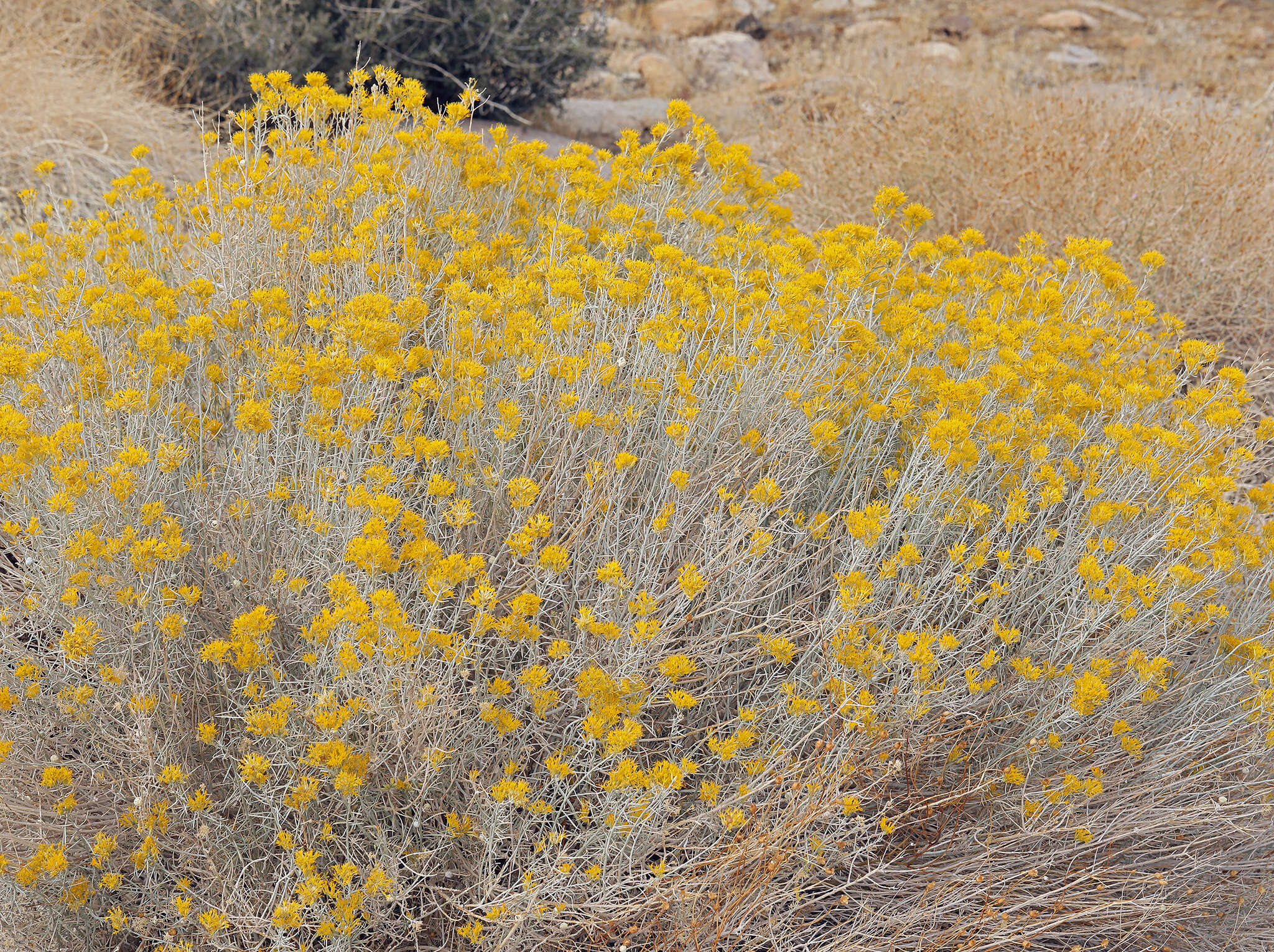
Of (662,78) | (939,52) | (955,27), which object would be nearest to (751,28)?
(955,27)

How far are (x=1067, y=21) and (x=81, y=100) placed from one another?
11731 mm

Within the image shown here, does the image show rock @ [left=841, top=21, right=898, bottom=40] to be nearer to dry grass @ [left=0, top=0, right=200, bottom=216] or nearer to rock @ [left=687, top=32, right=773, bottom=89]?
rock @ [left=687, top=32, right=773, bottom=89]

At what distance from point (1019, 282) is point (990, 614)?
49.7 inches

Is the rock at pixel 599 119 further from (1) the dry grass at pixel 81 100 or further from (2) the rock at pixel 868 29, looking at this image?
(2) the rock at pixel 868 29

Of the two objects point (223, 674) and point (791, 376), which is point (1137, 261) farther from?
point (223, 674)

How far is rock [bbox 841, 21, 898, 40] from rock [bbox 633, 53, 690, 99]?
2.77m

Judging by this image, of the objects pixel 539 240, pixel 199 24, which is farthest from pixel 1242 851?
pixel 199 24

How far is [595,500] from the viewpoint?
2146 mm

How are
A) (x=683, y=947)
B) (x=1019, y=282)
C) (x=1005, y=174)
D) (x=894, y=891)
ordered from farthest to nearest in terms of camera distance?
1. (x=1005, y=174)
2. (x=1019, y=282)
3. (x=894, y=891)
4. (x=683, y=947)

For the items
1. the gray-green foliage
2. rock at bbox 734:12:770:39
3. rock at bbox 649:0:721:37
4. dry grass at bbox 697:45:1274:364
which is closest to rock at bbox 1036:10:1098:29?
rock at bbox 734:12:770:39

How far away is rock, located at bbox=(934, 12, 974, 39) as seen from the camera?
1197 cm

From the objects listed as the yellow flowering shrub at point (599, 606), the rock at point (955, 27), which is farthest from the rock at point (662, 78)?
the yellow flowering shrub at point (599, 606)

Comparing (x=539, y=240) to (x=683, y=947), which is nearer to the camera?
(x=683, y=947)

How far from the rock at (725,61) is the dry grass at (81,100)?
5702mm
